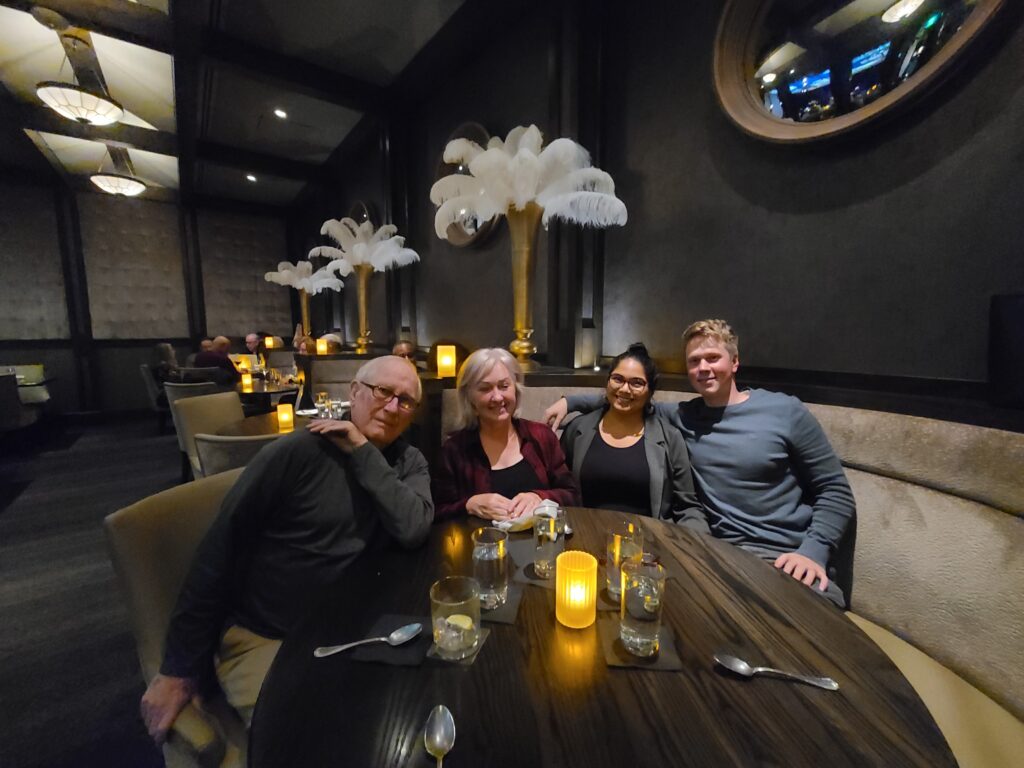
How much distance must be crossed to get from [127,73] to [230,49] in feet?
4.34

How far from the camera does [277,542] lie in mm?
1043

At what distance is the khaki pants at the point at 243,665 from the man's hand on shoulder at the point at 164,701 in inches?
2.5

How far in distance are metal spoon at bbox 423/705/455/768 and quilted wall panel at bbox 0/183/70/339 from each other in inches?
332

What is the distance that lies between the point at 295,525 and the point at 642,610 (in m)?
0.84

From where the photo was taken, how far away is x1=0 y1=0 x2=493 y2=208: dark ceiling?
295 cm

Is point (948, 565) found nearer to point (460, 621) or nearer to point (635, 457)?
point (635, 457)

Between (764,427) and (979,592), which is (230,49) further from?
(979,592)

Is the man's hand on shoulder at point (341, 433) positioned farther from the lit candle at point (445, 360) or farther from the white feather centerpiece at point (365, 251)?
the white feather centerpiece at point (365, 251)

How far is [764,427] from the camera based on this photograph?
1493 millimetres

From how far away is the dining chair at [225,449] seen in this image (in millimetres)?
1778

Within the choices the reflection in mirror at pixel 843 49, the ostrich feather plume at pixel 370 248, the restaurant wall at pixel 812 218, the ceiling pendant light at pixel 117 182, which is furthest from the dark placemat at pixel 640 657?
the ceiling pendant light at pixel 117 182

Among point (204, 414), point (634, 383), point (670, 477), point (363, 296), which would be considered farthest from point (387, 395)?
point (363, 296)

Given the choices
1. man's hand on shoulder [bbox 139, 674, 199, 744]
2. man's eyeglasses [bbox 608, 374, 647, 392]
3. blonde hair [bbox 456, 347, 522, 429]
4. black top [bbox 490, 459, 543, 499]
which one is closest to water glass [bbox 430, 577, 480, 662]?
man's hand on shoulder [bbox 139, 674, 199, 744]

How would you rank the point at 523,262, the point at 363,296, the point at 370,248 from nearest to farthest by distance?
the point at 523,262 → the point at 370,248 → the point at 363,296
